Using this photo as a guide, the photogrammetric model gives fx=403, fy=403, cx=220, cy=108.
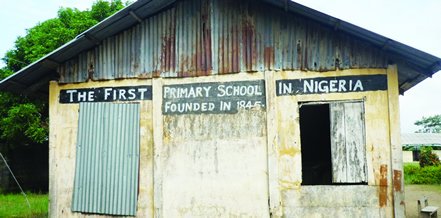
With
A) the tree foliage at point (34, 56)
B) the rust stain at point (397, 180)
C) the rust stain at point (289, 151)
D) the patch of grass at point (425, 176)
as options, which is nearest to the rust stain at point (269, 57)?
the rust stain at point (289, 151)

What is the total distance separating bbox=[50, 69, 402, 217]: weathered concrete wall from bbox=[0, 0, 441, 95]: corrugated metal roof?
483mm

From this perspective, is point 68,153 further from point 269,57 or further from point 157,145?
point 269,57

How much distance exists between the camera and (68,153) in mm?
7730

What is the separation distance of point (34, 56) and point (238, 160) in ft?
43.4

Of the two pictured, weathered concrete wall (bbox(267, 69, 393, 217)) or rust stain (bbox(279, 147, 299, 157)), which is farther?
rust stain (bbox(279, 147, 299, 157))

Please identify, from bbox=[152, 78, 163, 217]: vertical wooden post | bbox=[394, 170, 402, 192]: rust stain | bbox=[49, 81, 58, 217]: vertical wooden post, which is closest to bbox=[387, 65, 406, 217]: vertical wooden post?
bbox=[394, 170, 402, 192]: rust stain

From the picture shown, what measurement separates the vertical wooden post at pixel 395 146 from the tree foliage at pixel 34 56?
1413cm

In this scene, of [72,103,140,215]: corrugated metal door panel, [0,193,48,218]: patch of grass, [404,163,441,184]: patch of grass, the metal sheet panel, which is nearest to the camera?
the metal sheet panel

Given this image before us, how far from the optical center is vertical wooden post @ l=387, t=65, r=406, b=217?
6537mm

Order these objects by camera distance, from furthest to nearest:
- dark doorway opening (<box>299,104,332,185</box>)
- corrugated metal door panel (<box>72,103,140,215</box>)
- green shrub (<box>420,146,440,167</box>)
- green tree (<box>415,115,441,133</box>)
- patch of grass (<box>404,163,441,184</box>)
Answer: green tree (<box>415,115,441,133</box>), green shrub (<box>420,146,440,167</box>), patch of grass (<box>404,163,441,184</box>), dark doorway opening (<box>299,104,332,185</box>), corrugated metal door panel (<box>72,103,140,215</box>)

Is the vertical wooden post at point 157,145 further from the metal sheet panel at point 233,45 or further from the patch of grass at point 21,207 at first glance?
the patch of grass at point 21,207

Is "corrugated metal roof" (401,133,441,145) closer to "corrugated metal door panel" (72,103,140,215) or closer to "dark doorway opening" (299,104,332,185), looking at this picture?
"dark doorway opening" (299,104,332,185)

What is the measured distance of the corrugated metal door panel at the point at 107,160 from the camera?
7438mm

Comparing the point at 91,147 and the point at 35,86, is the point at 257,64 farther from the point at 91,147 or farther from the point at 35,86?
the point at 35,86
